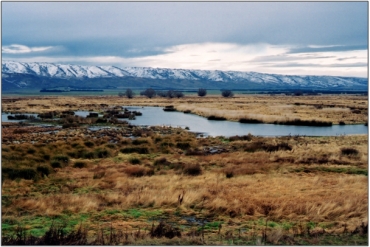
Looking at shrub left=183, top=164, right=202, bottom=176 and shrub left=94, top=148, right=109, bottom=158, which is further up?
shrub left=183, top=164, right=202, bottom=176

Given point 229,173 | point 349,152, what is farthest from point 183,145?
point 349,152

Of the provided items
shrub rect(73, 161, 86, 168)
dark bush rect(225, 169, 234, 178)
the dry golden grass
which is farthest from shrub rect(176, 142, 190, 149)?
the dry golden grass

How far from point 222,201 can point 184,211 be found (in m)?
1.52

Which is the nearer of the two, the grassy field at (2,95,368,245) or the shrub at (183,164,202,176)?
the grassy field at (2,95,368,245)

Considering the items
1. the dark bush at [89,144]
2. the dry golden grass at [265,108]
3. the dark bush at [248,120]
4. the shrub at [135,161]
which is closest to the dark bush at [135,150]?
the dark bush at [89,144]

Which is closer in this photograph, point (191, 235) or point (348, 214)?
point (191, 235)

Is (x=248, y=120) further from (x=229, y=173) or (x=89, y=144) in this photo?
(x=229, y=173)

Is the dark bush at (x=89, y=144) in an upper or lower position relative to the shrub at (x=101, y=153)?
lower

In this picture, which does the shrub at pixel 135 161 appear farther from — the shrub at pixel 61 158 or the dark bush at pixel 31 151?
the dark bush at pixel 31 151

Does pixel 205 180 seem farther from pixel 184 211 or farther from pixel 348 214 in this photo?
pixel 348 214

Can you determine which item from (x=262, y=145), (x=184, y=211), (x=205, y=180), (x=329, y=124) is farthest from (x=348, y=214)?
(x=329, y=124)

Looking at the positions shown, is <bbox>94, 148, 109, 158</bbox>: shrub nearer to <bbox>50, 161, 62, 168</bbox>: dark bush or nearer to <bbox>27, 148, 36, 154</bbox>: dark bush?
<bbox>27, 148, 36, 154</bbox>: dark bush

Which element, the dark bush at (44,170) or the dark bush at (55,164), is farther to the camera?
the dark bush at (55,164)

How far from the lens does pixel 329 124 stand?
55.0 metres
